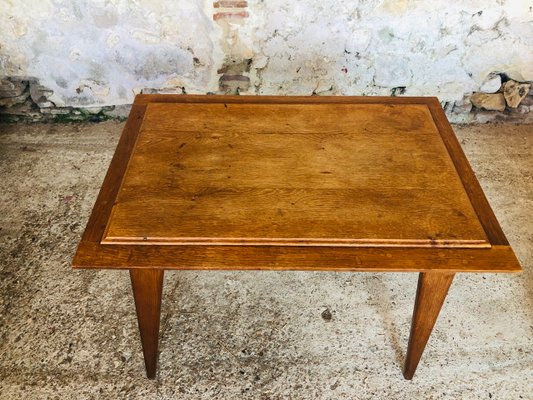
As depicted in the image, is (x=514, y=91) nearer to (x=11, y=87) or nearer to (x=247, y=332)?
(x=247, y=332)

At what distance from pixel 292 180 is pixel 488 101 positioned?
5.78ft

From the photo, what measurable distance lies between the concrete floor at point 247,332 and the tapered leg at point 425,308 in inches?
5.3

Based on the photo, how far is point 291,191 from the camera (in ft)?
4.94

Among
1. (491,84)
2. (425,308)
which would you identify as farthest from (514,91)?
(425,308)

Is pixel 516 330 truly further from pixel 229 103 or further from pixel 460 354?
pixel 229 103

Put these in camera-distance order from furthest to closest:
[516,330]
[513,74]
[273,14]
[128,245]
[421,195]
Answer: [513,74] → [273,14] → [516,330] → [421,195] → [128,245]

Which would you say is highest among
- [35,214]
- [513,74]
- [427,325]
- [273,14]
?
[273,14]

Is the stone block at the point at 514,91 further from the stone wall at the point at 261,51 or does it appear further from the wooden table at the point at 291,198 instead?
the wooden table at the point at 291,198

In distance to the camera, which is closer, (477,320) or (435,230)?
(435,230)

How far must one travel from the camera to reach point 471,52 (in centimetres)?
261

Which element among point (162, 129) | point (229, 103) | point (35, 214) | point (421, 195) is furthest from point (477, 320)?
point (35, 214)

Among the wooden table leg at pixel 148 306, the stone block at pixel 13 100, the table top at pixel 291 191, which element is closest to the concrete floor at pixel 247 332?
the wooden table leg at pixel 148 306

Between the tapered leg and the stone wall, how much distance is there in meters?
1.56

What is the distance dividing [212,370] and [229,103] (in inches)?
38.2
